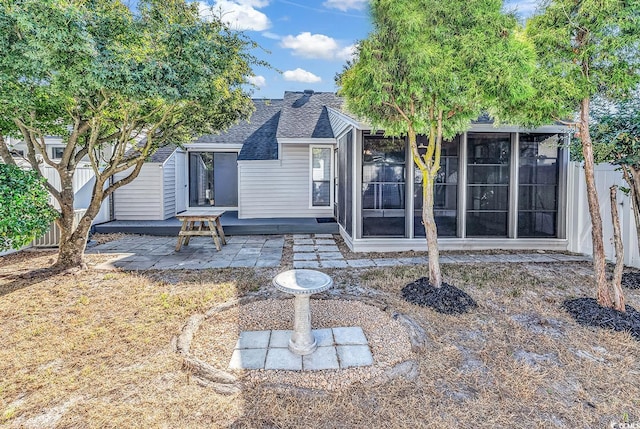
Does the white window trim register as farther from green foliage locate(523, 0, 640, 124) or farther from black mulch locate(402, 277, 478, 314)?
green foliage locate(523, 0, 640, 124)

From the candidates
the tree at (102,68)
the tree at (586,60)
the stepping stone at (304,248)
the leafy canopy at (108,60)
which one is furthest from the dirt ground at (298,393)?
the stepping stone at (304,248)

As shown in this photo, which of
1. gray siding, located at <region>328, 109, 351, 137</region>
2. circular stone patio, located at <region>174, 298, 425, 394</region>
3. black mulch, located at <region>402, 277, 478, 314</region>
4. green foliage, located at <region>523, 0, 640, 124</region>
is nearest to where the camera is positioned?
circular stone patio, located at <region>174, 298, 425, 394</region>

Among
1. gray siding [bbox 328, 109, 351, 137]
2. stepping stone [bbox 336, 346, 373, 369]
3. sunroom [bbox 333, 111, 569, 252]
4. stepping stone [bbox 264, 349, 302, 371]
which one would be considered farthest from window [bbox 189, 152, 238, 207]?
stepping stone [bbox 336, 346, 373, 369]

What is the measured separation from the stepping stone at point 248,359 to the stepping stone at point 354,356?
2.15 feet

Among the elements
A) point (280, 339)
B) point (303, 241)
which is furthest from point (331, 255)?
point (280, 339)

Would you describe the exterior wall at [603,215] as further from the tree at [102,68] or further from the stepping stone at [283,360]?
the tree at [102,68]

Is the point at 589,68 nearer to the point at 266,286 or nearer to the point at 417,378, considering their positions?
the point at 417,378

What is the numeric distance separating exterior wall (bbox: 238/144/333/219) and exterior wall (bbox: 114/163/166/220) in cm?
227

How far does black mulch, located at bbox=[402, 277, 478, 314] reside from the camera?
13.4 ft

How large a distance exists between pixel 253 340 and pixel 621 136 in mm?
4794

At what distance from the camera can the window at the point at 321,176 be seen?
10703 millimetres

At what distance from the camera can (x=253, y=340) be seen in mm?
3301

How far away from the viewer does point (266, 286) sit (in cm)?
498

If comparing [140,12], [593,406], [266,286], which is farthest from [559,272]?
[140,12]
